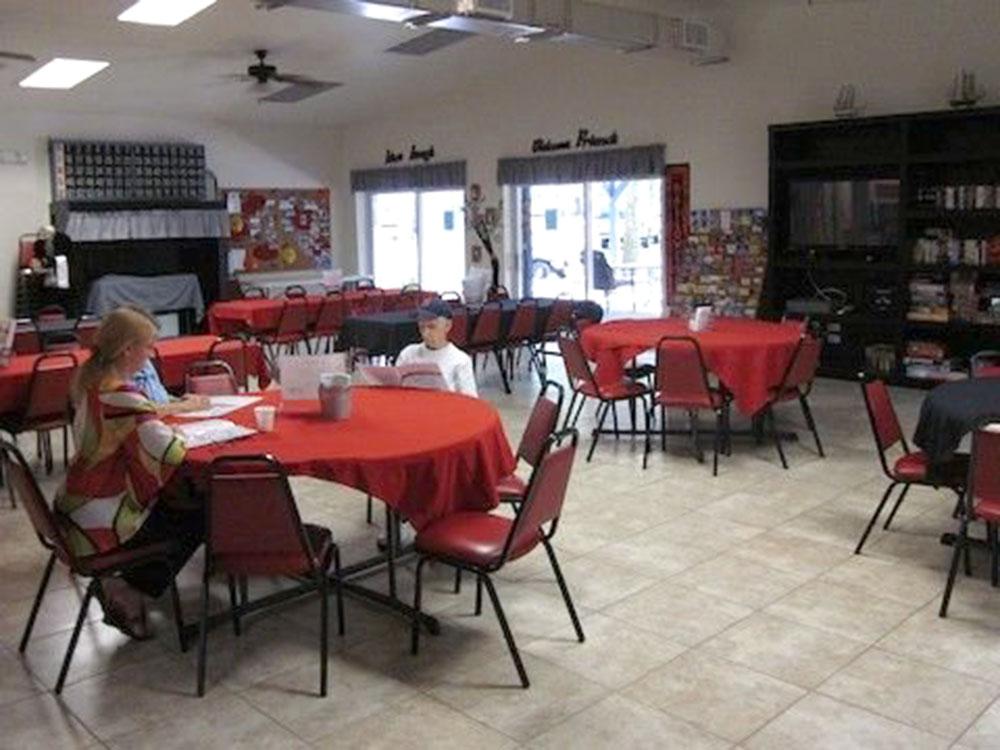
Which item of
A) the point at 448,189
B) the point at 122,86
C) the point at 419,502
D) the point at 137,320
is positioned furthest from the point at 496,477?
the point at 448,189

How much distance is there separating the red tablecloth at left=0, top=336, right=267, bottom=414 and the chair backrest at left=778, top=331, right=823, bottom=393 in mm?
3154

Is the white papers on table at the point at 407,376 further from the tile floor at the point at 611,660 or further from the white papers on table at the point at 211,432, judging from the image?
the white papers on table at the point at 211,432

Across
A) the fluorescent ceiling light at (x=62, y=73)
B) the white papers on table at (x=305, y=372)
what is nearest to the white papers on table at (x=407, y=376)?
the white papers on table at (x=305, y=372)

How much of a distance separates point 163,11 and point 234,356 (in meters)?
3.50

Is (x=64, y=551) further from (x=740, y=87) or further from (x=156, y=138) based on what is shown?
(x=156, y=138)

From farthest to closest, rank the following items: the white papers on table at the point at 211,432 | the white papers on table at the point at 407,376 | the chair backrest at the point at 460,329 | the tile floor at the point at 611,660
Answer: the chair backrest at the point at 460,329 < the white papers on table at the point at 407,376 < the white papers on table at the point at 211,432 < the tile floor at the point at 611,660

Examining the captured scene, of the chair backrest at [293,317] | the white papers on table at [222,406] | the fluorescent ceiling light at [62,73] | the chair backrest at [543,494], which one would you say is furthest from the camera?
the fluorescent ceiling light at [62,73]

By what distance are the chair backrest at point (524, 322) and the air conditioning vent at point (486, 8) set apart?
8.20 ft

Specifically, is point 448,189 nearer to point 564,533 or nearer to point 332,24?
point 332,24

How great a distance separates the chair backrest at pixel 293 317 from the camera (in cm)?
916

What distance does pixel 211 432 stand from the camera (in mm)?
3414

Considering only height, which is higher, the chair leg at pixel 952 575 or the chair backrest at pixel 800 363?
the chair backrest at pixel 800 363

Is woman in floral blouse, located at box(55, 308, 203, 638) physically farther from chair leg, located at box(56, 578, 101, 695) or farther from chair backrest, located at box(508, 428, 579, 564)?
chair backrest, located at box(508, 428, 579, 564)

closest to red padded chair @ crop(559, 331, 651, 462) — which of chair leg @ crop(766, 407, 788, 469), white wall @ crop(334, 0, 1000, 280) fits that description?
chair leg @ crop(766, 407, 788, 469)
